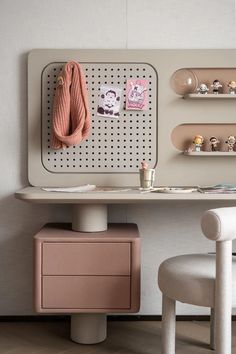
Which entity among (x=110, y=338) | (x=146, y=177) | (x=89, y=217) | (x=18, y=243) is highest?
(x=146, y=177)

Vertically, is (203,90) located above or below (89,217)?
above

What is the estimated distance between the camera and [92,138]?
2451 mm

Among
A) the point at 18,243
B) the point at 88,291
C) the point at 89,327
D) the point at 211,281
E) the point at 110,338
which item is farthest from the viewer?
the point at 18,243

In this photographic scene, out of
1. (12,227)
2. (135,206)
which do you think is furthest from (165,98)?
(12,227)

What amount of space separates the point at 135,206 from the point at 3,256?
770 mm

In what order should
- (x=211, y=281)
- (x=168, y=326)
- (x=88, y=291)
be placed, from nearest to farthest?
(x=211, y=281)
(x=168, y=326)
(x=88, y=291)

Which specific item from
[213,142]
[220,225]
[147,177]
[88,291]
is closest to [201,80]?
[213,142]

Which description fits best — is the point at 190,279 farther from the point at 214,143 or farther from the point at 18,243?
the point at 18,243

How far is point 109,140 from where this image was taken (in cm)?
245

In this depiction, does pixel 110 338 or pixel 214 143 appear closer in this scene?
pixel 110 338

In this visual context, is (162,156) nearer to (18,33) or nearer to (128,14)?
(128,14)

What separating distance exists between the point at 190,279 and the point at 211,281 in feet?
0.29

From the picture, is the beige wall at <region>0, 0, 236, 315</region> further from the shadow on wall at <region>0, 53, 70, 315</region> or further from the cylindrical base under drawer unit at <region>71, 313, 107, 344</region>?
the cylindrical base under drawer unit at <region>71, 313, 107, 344</region>

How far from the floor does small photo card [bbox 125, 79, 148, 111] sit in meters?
1.15
